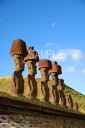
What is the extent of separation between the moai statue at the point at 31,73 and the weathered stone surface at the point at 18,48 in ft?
3.91

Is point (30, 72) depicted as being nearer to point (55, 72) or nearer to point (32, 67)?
point (32, 67)

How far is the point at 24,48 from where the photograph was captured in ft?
42.2

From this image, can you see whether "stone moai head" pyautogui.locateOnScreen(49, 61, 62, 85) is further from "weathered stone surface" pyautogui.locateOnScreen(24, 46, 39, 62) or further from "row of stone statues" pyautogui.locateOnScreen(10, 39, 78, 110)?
"weathered stone surface" pyautogui.locateOnScreen(24, 46, 39, 62)

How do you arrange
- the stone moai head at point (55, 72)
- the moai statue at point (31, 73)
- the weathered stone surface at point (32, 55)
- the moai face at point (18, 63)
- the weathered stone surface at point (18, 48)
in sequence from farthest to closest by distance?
1. the stone moai head at point (55, 72)
2. the weathered stone surface at point (32, 55)
3. the moai statue at point (31, 73)
4. the weathered stone surface at point (18, 48)
5. the moai face at point (18, 63)

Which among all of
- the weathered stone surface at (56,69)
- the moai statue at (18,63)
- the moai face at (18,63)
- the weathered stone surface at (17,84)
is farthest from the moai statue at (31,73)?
the weathered stone surface at (56,69)

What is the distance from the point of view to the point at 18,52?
12531 mm

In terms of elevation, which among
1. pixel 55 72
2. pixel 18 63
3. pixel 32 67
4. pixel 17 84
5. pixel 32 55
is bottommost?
pixel 17 84

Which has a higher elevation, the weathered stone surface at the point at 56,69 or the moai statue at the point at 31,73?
the weathered stone surface at the point at 56,69

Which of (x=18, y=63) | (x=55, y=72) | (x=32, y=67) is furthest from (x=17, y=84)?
(x=55, y=72)

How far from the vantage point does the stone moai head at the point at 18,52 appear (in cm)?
1239

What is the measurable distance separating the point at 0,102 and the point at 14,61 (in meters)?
4.42

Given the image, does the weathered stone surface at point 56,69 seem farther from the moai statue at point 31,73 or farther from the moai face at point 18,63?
the moai face at point 18,63

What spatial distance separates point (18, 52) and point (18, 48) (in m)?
0.21

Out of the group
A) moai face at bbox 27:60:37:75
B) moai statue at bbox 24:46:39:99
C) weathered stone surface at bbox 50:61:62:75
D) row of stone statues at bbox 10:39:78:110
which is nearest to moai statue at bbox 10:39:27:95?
row of stone statues at bbox 10:39:78:110
